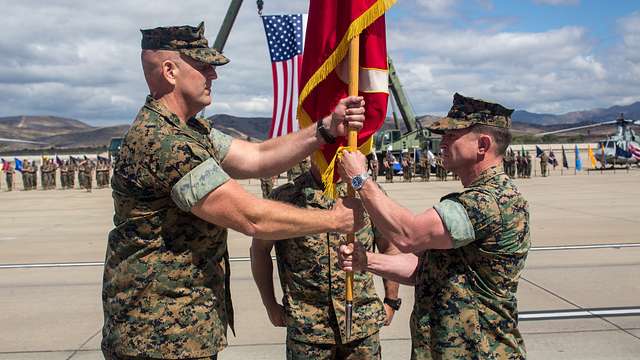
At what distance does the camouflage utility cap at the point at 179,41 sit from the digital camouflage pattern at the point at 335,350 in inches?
58.0

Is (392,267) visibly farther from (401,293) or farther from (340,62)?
(401,293)

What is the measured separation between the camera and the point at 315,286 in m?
3.13

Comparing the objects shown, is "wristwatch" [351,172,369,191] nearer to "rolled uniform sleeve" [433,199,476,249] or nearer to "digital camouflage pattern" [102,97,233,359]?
"rolled uniform sleeve" [433,199,476,249]

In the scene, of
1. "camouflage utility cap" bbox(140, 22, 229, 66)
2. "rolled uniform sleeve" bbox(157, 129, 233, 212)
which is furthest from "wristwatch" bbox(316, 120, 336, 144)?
"rolled uniform sleeve" bbox(157, 129, 233, 212)

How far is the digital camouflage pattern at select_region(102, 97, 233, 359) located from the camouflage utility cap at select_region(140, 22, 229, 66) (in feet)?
0.83

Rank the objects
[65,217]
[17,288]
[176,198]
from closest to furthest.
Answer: [176,198] → [17,288] → [65,217]

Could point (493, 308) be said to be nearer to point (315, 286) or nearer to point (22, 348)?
point (315, 286)

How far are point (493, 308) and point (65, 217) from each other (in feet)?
48.9

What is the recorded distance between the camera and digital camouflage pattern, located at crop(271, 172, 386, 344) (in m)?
3.07

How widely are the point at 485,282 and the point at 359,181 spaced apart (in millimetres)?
665

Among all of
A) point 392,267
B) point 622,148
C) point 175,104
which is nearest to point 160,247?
point 175,104

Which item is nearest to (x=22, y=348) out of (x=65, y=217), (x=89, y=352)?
(x=89, y=352)

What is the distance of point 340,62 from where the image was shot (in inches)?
126

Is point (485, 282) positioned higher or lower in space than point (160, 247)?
lower
